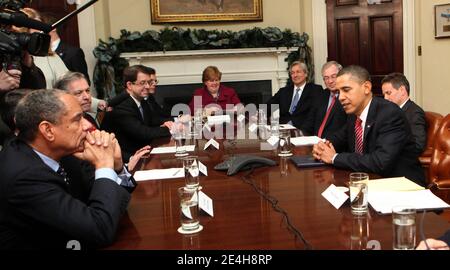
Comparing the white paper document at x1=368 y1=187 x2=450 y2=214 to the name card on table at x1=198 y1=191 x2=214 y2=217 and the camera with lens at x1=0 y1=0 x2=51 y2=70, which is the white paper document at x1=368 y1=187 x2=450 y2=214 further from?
the camera with lens at x1=0 y1=0 x2=51 y2=70

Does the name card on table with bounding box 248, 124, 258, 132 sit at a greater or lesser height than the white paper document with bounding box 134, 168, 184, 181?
greater

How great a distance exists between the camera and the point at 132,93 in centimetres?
368

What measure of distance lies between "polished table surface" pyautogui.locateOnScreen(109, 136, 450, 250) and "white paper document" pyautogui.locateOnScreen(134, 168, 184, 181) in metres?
0.07

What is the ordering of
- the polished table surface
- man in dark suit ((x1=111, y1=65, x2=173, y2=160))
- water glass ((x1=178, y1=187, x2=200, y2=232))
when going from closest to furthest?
the polished table surface, water glass ((x1=178, y1=187, x2=200, y2=232)), man in dark suit ((x1=111, y1=65, x2=173, y2=160))

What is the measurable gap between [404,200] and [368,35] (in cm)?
490

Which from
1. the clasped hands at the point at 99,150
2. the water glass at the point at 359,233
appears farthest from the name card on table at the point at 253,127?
the water glass at the point at 359,233

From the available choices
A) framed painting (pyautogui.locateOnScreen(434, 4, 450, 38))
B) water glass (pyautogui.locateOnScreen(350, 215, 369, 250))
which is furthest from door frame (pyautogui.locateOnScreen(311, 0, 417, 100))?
water glass (pyautogui.locateOnScreen(350, 215, 369, 250))

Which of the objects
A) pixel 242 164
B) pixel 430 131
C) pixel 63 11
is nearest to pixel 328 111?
pixel 430 131

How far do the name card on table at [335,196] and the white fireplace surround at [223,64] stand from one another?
4.47m

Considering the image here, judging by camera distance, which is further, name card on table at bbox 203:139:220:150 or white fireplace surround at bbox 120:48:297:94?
white fireplace surround at bbox 120:48:297:94

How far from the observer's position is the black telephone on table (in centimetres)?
222

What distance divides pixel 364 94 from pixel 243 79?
12.7 ft

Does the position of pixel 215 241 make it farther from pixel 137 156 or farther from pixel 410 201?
pixel 137 156

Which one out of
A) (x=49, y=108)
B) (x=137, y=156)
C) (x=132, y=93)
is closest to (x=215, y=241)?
(x=49, y=108)
